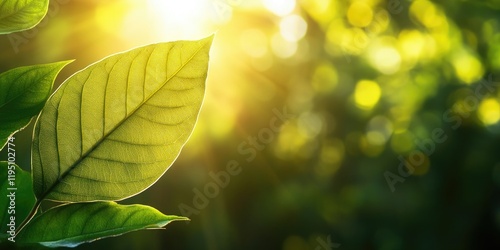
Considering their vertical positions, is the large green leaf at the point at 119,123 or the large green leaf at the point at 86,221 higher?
the large green leaf at the point at 119,123

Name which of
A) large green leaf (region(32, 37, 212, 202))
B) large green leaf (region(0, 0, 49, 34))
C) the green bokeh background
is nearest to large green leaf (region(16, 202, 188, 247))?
large green leaf (region(32, 37, 212, 202))

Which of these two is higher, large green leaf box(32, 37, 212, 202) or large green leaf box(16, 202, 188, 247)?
large green leaf box(32, 37, 212, 202)

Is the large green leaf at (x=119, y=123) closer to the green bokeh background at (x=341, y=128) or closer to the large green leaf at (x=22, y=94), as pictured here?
the large green leaf at (x=22, y=94)

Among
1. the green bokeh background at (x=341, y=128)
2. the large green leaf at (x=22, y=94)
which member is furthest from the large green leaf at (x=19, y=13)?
the green bokeh background at (x=341, y=128)

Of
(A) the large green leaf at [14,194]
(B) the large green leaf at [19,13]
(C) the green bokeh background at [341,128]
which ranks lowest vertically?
(C) the green bokeh background at [341,128]

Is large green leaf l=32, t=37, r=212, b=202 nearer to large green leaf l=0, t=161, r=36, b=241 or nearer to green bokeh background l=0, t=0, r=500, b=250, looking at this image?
large green leaf l=0, t=161, r=36, b=241

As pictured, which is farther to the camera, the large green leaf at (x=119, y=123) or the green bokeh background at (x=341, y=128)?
the green bokeh background at (x=341, y=128)

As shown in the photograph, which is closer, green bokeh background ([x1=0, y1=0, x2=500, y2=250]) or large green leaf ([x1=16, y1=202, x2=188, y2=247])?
large green leaf ([x1=16, y1=202, x2=188, y2=247])
